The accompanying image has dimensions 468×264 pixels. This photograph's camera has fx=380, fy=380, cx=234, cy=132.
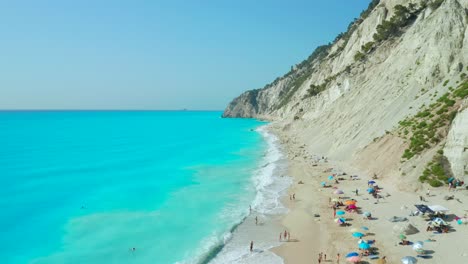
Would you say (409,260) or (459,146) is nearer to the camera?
(409,260)

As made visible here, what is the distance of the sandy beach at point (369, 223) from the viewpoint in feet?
85.6

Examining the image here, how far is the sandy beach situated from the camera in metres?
26.1

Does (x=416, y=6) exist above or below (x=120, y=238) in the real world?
above

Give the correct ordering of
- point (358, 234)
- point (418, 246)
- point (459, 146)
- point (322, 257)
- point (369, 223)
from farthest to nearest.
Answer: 1. point (459, 146)
2. point (369, 223)
3. point (358, 234)
4. point (322, 257)
5. point (418, 246)

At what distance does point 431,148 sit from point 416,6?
60705 mm

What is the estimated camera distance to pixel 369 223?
32.1 metres

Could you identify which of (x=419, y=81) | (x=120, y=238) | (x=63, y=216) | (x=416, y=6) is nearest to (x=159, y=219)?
(x=120, y=238)

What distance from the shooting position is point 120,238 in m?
32.8

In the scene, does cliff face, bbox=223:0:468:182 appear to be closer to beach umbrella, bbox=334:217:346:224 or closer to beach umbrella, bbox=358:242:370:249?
beach umbrella, bbox=334:217:346:224

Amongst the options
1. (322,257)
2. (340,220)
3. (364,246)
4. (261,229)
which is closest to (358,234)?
(364,246)

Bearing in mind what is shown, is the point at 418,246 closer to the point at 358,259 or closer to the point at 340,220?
the point at 358,259

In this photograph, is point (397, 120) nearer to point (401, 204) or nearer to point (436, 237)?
point (401, 204)

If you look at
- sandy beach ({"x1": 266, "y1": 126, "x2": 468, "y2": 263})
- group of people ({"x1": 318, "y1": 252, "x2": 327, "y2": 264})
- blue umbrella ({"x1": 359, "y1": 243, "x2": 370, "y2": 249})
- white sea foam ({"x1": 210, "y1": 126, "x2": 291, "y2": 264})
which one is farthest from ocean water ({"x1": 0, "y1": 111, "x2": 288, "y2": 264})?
blue umbrella ({"x1": 359, "y1": 243, "x2": 370, "y2": 249})

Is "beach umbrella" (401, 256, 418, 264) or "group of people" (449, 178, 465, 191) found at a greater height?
"group of people" (449, 178, 465, 191)
